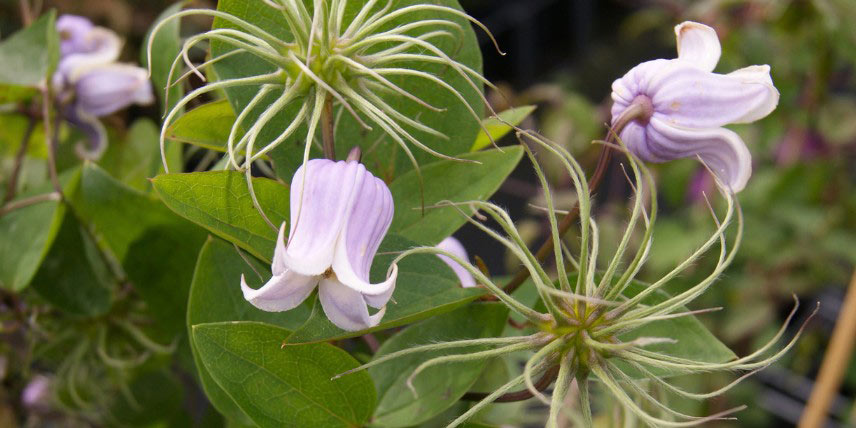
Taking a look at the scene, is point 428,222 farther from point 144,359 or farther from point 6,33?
point 6,33

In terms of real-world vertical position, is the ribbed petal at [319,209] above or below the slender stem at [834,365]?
above

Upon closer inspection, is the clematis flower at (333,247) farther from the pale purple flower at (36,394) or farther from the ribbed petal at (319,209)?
the pale purple flower at (36,394)

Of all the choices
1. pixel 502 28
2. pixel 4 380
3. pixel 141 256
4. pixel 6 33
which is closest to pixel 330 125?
pixel 141 256

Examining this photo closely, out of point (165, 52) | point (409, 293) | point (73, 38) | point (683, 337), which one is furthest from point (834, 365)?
point (73, 38)

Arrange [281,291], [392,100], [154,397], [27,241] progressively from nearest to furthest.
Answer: [281,291] < [392,100] < [27,241] < [154,397]

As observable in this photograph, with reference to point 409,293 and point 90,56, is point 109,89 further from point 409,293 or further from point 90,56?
point 409,293

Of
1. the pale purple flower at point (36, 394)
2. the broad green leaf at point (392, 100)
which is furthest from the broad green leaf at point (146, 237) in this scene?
the pale purple flower at point (36, 394)
